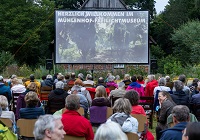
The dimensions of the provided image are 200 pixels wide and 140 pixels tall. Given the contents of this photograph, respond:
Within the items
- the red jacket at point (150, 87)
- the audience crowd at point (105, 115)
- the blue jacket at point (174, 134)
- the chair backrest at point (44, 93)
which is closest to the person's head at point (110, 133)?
the audience crowd at point (105, 115)

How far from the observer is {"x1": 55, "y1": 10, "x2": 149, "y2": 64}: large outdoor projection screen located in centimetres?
2398

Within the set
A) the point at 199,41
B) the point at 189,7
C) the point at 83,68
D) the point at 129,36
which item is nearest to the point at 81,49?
the point at 129,36

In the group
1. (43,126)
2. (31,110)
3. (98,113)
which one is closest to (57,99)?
(98,113)

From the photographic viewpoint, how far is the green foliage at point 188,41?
37.1 m

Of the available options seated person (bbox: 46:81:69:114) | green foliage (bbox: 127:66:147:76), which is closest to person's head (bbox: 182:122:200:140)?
seated person (bbox: 46:81:69:114)

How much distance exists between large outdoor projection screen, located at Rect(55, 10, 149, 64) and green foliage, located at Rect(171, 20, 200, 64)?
13.2 meters

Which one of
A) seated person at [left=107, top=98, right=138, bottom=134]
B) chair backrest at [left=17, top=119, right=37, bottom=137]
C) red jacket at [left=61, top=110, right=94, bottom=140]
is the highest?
seated person at [left=107, top=98, right=138, bottom=134]

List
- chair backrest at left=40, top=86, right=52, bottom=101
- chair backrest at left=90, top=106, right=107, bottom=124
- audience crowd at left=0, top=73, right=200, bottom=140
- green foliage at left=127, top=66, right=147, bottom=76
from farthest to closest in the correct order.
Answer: green foliage at left=127, top=66, right=147, bottom=76 → chair backrest at left=40, top=86, right=52, bottom=101 → chair backrest at left=90, top=106, right=107, bottom=124 → audience crowd at left=0, top=73, right=200, bottom=140

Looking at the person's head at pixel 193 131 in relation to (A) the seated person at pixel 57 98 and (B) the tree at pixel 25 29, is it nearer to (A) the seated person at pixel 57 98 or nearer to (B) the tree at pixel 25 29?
(A) the seated person at pixel 57 98

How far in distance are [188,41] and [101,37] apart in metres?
17.6

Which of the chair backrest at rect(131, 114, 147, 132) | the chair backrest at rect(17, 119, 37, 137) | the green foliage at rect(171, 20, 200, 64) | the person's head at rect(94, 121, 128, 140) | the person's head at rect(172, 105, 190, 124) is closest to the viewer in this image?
the person's head at rect(94, 121, 128, 140)

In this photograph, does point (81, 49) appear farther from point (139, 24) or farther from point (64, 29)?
point (139, 24)

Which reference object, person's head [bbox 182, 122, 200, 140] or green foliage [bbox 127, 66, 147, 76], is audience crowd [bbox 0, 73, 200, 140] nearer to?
person's head [bbox 182, 122, 200, 140]

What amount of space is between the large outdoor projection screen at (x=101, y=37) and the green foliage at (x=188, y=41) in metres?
13.2
